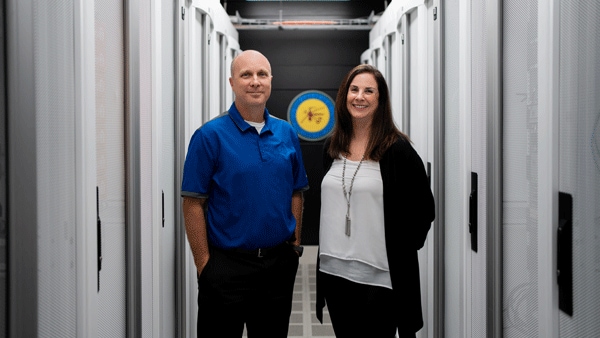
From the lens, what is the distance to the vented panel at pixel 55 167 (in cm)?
133

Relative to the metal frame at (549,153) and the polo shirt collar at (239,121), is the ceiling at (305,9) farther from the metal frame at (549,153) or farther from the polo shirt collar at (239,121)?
the metal frame at (549,153)

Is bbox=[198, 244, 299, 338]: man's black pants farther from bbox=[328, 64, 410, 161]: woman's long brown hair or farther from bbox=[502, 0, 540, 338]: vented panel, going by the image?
bbox=[502, 0, 540, 338]: vented panel

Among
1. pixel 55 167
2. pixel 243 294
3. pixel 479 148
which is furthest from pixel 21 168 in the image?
pixel 479 148

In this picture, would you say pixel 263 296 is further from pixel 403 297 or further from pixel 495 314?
pixel 495 314

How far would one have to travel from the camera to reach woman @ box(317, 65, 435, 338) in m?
2.31

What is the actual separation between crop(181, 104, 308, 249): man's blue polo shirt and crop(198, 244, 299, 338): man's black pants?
0.07m

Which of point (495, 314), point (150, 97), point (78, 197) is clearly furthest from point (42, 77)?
point (495, 314)

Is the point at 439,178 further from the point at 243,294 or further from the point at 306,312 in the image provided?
the point at 306,312

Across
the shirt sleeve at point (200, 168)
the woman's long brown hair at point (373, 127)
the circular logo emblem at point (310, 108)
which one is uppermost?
the circular logo emblem at point (310, 108)

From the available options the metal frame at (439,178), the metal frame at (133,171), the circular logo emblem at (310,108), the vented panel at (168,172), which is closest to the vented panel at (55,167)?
the metal frame at (133,171)

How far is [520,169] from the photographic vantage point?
194cm

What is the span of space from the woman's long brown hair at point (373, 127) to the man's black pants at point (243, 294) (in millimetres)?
555

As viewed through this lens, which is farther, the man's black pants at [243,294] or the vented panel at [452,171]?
the vented panel at [452,171]

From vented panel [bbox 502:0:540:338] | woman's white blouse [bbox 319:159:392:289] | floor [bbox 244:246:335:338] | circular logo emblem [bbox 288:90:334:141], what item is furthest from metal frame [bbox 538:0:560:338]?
circular logo emblem [bbox 288:90:334:141]
